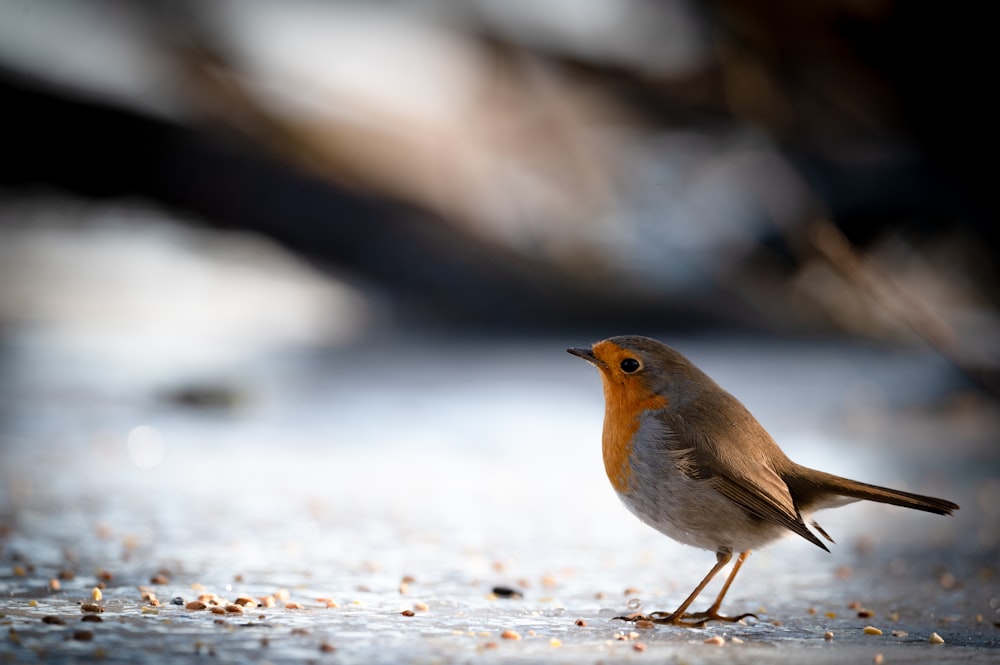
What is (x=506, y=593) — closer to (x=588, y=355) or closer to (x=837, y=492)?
(x=588, y=355)

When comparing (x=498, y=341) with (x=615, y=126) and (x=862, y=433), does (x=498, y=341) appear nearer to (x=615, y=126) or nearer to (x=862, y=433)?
(x=615, y=126)

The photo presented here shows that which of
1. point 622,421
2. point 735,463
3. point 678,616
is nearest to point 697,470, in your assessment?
point 735,463

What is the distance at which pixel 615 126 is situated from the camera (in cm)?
1078

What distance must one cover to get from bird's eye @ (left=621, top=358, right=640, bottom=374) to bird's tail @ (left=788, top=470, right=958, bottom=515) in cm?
46

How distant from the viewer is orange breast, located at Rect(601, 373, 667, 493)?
253cm

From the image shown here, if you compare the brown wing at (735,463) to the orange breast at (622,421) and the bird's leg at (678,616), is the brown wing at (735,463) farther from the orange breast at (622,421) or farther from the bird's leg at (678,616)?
the bird's leg at (678,616)

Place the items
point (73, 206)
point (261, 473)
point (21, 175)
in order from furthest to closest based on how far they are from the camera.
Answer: point (73, 206) < point (21, 175) < point (261, 473)

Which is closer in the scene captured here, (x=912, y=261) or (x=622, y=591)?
Answer: (x=622, y=591)

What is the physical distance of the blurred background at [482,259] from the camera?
5.30m

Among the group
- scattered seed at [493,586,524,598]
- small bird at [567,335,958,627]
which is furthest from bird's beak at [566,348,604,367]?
scattered seed at [493,586,524,598]

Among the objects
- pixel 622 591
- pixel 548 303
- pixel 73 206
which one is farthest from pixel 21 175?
pixel 622 591

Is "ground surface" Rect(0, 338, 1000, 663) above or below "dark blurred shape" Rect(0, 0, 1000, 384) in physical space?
below

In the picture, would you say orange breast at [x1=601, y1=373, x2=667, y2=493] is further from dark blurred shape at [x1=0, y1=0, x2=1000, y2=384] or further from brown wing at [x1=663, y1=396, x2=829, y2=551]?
dark blurred shape at [x1=0, y1=0, x2=1000, y2=384]

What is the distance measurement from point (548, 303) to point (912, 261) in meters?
3.63
